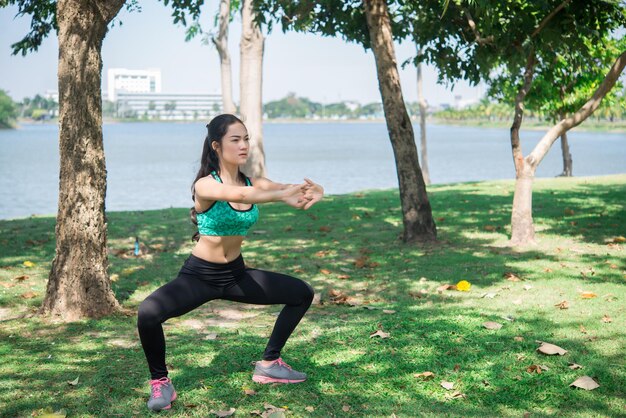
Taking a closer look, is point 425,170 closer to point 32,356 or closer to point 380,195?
point 380,195

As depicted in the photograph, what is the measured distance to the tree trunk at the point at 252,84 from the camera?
23125 mm

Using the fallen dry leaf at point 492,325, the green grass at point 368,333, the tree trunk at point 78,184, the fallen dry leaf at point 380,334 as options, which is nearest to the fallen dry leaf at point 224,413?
the green grass at point 368,333

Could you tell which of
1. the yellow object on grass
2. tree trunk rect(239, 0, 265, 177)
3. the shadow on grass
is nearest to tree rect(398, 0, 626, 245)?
the yellow object on grass

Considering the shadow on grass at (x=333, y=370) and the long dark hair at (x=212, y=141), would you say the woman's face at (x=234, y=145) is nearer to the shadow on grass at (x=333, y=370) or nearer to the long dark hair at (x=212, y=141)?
the long dark hair at (x=212, y=141)

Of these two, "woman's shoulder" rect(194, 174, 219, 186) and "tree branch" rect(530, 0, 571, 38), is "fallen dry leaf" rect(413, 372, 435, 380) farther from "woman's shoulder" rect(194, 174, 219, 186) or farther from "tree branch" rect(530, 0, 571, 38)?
"tree branch" rect(530, 0, 571, 38)

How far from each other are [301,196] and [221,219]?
0.68 metres

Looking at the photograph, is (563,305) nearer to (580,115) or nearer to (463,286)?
(463,286)

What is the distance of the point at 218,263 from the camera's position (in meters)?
5.40

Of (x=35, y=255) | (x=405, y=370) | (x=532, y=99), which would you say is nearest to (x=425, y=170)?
(x=532, y=99)

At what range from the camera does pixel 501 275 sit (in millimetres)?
9719

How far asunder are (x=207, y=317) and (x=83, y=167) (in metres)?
1.97

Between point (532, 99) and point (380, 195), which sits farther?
point (532, 99)

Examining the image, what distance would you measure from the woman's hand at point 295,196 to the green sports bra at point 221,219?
53cm

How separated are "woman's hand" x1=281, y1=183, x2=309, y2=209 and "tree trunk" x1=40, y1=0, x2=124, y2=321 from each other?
12.3ft
